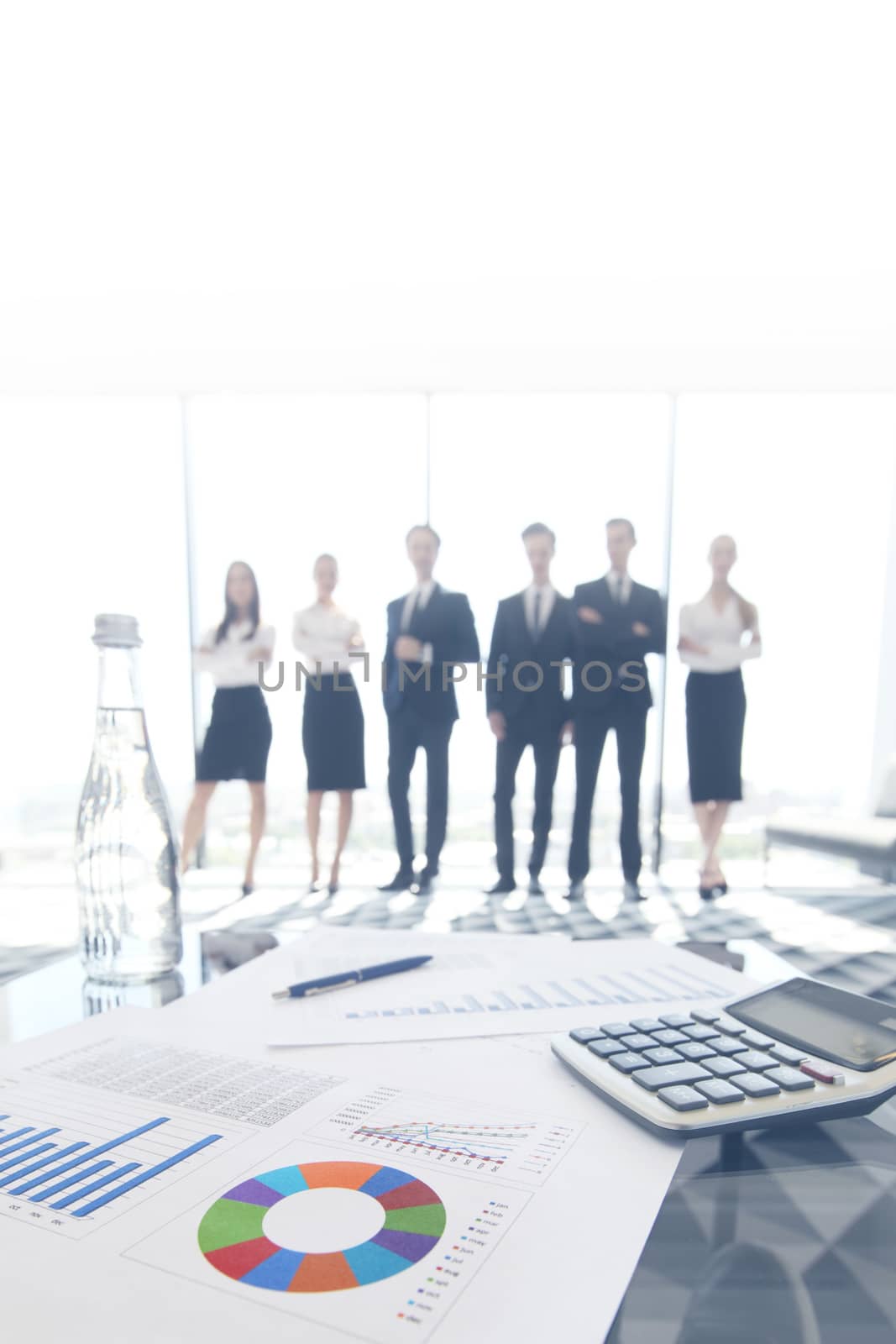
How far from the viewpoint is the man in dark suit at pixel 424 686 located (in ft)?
10.9

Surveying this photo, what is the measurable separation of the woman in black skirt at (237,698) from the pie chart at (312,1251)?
119 inches

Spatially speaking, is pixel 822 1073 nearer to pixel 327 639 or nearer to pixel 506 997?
pixel 506 997

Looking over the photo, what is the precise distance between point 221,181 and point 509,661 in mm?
1981

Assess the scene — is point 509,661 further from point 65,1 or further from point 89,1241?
point 89,1241

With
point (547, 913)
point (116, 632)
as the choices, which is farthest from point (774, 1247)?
point (547, 913)

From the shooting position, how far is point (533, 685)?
332 cm

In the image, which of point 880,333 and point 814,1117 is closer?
point 814,1117

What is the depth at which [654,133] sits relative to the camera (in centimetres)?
249

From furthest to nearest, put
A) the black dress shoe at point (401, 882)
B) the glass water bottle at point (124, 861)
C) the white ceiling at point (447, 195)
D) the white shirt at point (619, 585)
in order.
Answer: the white shirt at point (619, 585) < the black dress shoe at point (401, 882) < the white ceiling at point (447, 195) < the glass water bottle at point (124, 861)

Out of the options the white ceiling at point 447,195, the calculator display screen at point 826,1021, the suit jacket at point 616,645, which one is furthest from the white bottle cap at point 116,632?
the suit jacket at point 616,645

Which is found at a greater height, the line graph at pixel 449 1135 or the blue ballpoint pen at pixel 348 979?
the line graph at pixel 449 1135

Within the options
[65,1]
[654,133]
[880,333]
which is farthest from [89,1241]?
[880,333]

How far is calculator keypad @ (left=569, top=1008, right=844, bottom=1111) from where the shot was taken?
443 millimetres

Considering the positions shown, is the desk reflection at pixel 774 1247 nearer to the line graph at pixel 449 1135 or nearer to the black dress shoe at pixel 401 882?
the line graph at pixel 449 1135
